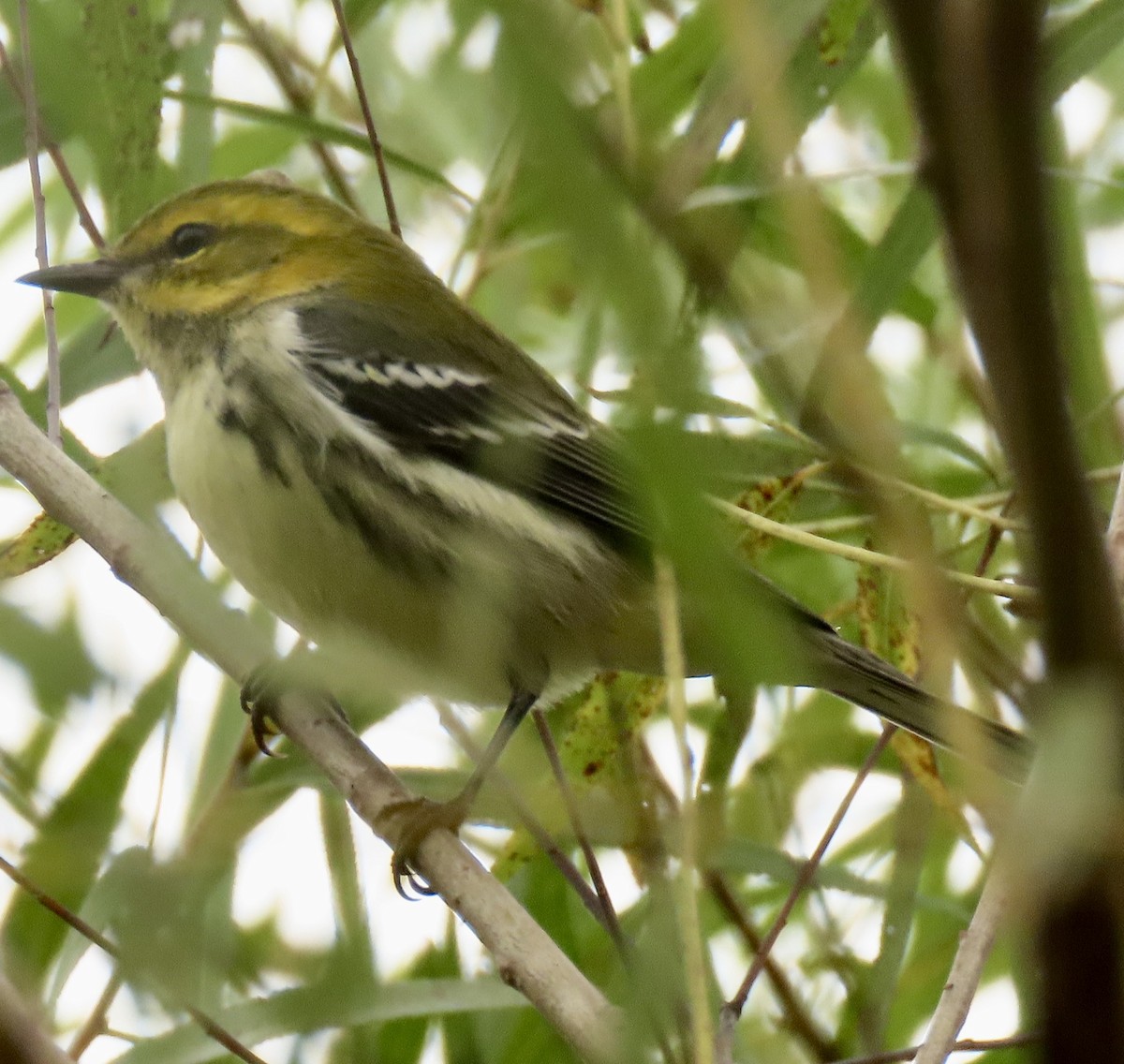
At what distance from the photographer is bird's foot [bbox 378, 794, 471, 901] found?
6.32 feet

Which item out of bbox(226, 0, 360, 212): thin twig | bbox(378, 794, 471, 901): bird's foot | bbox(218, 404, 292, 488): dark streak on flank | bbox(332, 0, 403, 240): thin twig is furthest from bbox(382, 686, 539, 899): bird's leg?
bbox(226, 0, 360, 212): thin twig

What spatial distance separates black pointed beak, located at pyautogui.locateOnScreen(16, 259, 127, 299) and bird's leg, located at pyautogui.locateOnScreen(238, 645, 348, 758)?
2.30 ft

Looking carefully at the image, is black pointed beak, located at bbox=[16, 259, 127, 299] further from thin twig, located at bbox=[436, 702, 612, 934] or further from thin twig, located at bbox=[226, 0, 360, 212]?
thin twig, located at bbox=[436, 702, 612, 934]

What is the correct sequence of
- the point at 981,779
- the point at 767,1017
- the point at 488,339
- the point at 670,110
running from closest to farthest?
the point at 981,779 < the point at 767,1017 < the point at 670,110 < the point at 488,339

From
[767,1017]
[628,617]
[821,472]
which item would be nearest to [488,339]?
[628,617]

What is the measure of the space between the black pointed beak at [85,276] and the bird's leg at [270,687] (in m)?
0.70

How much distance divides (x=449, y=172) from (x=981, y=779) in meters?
2.36

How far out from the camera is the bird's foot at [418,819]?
1.93 m

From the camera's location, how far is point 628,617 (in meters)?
2.42

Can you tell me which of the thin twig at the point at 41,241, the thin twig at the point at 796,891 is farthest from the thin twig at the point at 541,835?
the thin twig at the point at 41,241

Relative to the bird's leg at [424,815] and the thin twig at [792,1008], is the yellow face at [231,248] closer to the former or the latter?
the bird's leg at [424,815]

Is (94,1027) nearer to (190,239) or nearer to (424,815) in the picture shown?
(424,815)

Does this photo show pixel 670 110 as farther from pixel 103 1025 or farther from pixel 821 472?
pixel 103 1025

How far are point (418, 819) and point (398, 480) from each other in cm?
54
